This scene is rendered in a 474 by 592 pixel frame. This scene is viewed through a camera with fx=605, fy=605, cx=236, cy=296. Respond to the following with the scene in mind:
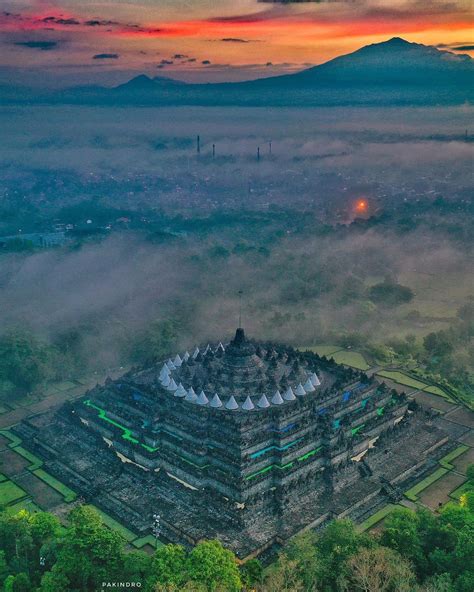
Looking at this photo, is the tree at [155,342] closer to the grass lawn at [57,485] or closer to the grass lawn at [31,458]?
the grass lawn at [31,458]

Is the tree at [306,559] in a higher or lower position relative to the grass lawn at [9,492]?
higher

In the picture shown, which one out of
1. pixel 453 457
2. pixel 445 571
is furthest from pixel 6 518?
pixel 453 457

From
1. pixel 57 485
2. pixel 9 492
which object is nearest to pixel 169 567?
pixel 57 485

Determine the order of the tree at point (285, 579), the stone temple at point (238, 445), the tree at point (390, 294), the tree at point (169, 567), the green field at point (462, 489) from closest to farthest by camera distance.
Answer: the tree at point (285, 579) < the tree at point (169, 567) < the stone temple at point (238, 445) < the green field at point (462, 489) < the tree at point (390, 294)

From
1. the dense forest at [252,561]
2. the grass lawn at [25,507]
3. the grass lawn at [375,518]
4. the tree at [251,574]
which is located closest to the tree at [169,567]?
the dense forest at [252,561]

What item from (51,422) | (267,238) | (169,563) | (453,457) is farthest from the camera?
(267,238)

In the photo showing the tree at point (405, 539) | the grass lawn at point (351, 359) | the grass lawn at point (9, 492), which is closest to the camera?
the tree at point (405, 539)

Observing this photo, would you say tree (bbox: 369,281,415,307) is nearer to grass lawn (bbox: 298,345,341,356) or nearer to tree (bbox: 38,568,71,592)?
grass lawn (bbox: 298,345,341,356)

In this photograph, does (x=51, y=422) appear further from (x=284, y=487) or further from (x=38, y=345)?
(x=284, y=487)
